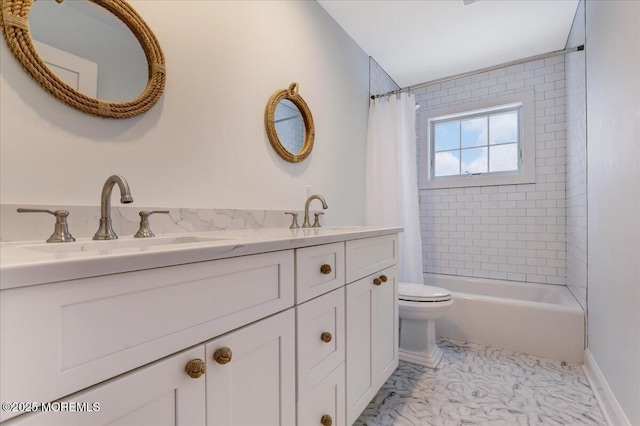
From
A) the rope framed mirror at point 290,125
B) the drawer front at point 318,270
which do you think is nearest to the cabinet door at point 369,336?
the drawer front at point 318,270

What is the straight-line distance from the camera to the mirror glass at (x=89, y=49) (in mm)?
944

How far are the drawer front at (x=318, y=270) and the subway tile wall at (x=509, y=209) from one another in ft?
7.93

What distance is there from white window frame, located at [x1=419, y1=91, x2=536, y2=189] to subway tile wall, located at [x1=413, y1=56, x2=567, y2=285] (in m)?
0.04

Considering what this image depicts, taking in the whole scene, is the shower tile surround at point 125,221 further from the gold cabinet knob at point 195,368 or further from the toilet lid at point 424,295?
the toilet lid at point 424,295

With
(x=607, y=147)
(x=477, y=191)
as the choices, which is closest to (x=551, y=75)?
(x=477, y=191)

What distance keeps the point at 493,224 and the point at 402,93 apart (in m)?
1.54

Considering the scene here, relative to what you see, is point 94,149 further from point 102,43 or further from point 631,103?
point 631,103

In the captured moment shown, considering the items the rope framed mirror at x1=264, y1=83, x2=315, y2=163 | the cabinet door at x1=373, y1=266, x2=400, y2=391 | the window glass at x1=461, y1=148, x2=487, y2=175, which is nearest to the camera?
the cabinet door at x1=373, y1=266, x2=400, y2=391

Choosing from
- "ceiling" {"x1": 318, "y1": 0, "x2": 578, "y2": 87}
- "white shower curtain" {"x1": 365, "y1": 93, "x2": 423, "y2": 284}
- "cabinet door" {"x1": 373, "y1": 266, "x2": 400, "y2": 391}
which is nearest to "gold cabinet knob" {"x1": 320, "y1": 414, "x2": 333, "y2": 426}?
"cabinet door" {"x1": 373, "y1": 266, "x2": 400, "y2": 391}

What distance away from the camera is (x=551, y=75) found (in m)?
2.82

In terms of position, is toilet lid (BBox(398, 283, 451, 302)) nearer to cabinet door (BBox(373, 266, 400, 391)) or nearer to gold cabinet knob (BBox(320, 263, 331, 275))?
cabinet door (BBox(373, 266, 400, 391))

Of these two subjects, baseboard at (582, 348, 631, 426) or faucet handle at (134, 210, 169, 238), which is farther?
baseboard at (582, 348, 631, 426)

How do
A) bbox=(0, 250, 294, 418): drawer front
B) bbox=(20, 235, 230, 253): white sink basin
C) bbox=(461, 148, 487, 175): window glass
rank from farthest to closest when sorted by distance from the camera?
bbox=(461, 148, 487, 175): window glass
bbox=(20, 235, 230, 253): white sink basin
bbox=(0, 250, 294, 418): drawer front

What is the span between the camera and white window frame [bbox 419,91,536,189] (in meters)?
2.88
